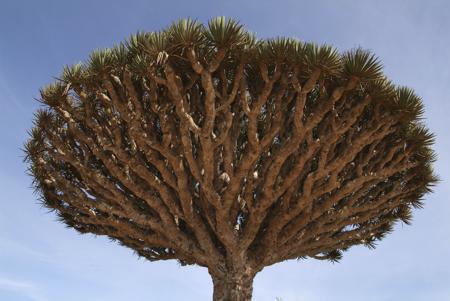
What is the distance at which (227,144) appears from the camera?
23.1ft

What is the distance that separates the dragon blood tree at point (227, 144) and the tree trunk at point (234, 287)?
0.02m

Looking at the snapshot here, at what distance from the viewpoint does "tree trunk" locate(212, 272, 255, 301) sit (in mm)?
7199

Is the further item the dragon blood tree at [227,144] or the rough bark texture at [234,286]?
the rough bark texture at [234,286]

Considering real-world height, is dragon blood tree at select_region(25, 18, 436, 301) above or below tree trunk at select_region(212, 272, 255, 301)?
above

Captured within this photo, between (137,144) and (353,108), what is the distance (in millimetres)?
3434

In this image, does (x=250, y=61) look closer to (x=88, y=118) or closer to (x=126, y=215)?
(x=88, y=118)

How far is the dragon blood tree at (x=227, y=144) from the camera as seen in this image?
21.9ft

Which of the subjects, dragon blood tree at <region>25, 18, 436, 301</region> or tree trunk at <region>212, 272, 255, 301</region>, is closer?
dragon blood tree at <region>25, 18, 436, 301</region>

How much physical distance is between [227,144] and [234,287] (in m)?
2.29

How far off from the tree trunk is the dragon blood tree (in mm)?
22

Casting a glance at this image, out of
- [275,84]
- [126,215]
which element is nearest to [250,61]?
[275,84]

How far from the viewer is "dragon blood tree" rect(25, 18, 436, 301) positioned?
6.68m

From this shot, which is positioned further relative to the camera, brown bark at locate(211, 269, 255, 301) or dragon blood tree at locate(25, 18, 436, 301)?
brown bark at locate(211, 269, 255, 301)

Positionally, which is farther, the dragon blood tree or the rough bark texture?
the rough bark texture
